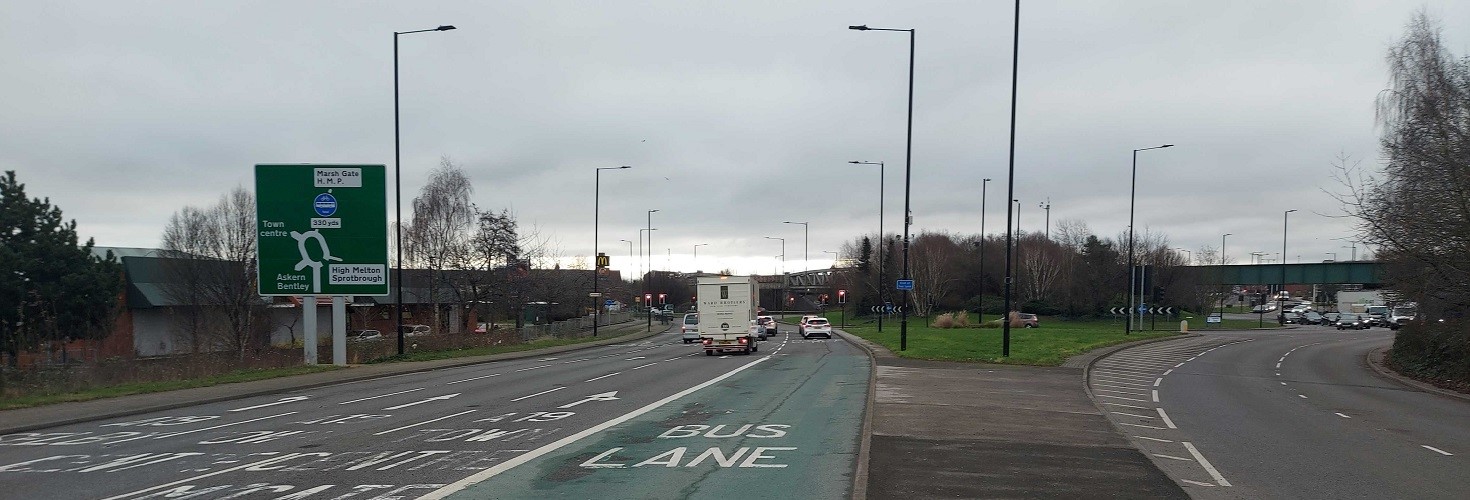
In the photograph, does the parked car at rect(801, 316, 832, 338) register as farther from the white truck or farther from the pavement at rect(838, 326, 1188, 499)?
the pavement at rect(838, 326, 1188, 499)

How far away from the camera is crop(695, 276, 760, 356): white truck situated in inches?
1507

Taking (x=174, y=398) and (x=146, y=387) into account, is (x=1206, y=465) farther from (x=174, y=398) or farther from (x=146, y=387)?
(x=146, y=387)

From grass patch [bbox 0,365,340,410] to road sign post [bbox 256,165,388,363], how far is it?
271 centimetres

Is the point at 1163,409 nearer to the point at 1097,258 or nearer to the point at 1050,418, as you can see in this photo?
the point at 1050,418

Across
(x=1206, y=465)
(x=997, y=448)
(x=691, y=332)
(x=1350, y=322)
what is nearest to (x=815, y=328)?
(x=691, y=332)

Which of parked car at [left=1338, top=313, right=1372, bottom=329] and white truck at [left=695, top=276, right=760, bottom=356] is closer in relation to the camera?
white truck at [left=695, top=276, right=760, bottom=356]

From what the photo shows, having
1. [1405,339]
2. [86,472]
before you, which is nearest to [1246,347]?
[1405,339]

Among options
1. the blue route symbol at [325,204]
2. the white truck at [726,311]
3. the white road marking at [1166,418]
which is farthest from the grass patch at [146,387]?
the white road marking at [1166,418]

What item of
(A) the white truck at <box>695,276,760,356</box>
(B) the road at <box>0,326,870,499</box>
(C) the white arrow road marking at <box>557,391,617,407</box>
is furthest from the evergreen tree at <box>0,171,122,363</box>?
(C) the white arrow road marking at <box>557,391,617,407</box>

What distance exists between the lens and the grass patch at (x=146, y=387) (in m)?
17.3

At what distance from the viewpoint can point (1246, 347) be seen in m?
45.3

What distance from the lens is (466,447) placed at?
39.7ft

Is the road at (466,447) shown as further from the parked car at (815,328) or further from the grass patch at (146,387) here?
the parked car at (815,328)

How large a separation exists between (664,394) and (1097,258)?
78.4 metres
